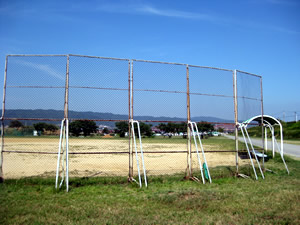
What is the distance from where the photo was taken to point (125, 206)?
529 cm

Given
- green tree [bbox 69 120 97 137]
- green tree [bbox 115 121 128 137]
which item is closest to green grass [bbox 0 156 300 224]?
green tree [bbox 69 120 97 137]

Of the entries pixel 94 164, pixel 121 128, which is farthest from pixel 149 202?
pixel 94 164

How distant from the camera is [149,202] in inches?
219

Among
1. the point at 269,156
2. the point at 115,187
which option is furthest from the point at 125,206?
the point at 269,156

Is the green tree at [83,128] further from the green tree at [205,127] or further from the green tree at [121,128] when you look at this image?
the green tree at [205,127]

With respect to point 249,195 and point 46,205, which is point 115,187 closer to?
point 46,205

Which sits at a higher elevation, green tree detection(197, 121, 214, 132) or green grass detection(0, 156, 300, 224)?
green tree detection(197, 121, 214, 132)

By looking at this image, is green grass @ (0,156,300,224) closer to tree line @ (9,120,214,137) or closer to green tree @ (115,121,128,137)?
tree line @ (9,120,214,137)

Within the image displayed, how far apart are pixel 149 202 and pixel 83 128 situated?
14.7 feet

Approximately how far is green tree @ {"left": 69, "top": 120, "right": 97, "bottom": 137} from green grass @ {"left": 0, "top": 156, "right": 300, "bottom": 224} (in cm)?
206

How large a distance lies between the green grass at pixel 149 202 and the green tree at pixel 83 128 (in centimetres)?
206

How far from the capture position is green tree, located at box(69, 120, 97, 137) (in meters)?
8.81

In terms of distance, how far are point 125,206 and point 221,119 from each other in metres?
5.50

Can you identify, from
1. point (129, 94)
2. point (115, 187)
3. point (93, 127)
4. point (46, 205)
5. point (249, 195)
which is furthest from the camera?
point (93, 127)
